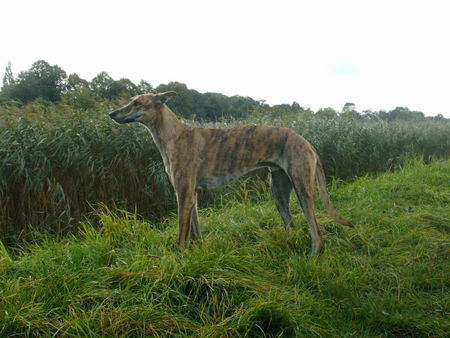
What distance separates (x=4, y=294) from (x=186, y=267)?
1225mm

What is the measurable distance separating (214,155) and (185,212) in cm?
72

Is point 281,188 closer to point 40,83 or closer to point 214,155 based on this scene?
point 214,155

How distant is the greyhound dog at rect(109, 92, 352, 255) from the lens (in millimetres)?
4355

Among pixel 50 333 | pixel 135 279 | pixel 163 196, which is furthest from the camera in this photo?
pixel 163 196

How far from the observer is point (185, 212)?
166 inches

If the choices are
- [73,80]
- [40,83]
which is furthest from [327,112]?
[40,83]

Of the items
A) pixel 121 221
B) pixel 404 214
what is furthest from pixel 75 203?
pixel 404 214

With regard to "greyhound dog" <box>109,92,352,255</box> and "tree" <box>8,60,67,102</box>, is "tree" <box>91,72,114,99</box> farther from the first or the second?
"greyhound dog" <box>109,92,352,255</box>

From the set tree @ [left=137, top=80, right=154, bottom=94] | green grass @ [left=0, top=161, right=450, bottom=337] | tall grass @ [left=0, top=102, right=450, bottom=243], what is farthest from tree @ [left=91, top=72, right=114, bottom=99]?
green grass @ [left=0, top=161, right=450, bottom=337]

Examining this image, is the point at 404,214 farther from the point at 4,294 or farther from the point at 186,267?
the point at 4,294

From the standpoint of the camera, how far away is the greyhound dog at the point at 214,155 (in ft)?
14.3

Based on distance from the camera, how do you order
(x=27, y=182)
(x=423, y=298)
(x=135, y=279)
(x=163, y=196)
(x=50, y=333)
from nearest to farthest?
(x=50, y=333), (x=135, y=279), (x=423, y=298), (x=27, y=182), (x=163, y=196)

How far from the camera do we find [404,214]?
5.99 m

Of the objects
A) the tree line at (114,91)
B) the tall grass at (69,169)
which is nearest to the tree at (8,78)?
the tree line at (114,91)
